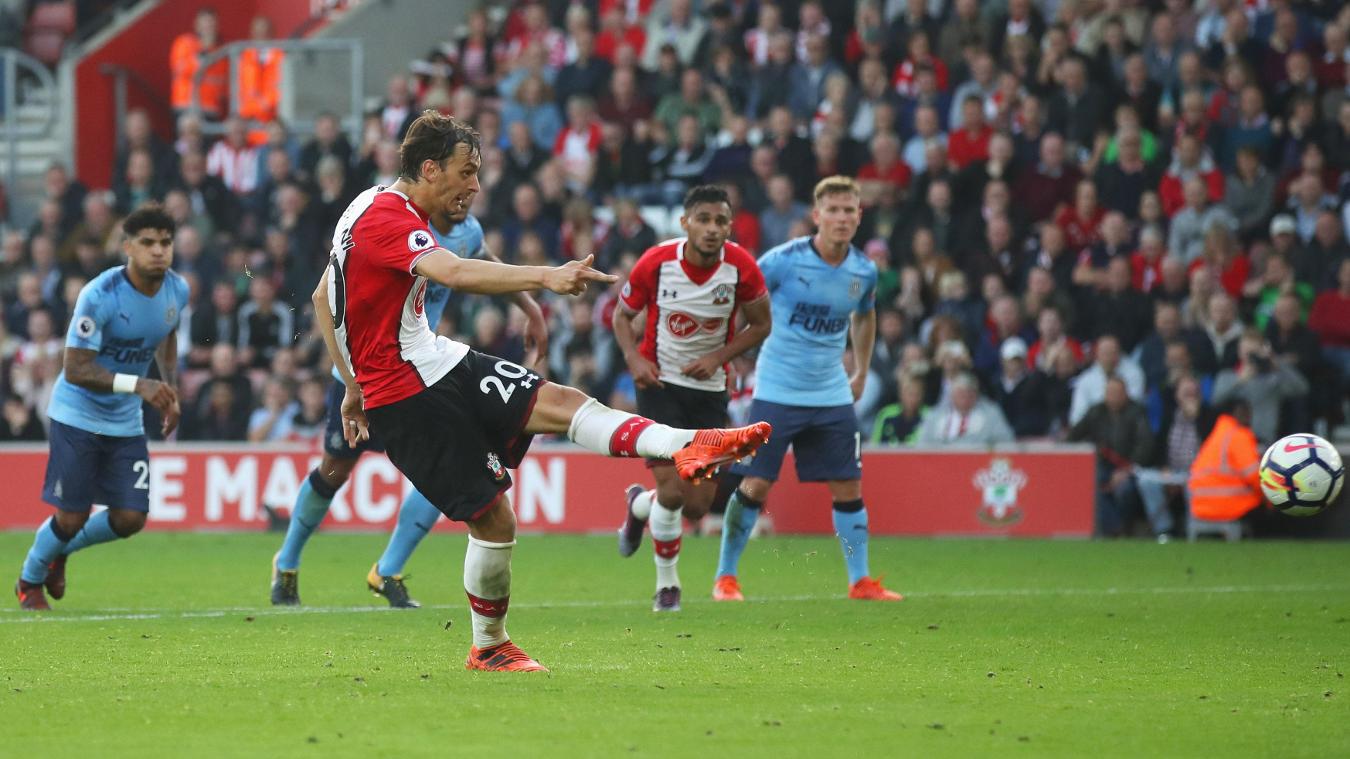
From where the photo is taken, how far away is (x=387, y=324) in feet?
24.7

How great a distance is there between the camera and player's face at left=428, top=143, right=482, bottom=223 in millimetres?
7621

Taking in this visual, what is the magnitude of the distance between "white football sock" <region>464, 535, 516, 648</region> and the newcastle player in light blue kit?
2.69 metres

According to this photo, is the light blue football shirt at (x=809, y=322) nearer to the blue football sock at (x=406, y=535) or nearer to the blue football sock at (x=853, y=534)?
the blue football sock at (x=853, y=534)

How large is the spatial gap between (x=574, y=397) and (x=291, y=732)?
74.9 inches

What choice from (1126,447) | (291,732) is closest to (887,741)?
(291,732)

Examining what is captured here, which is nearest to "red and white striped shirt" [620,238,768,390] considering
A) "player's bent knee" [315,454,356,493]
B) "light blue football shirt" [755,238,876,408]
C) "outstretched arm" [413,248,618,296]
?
"light blue football shirt" [755,238,876,408]

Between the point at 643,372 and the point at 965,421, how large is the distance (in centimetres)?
751

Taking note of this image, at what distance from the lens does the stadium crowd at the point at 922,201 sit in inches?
720

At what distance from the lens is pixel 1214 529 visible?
683 inches

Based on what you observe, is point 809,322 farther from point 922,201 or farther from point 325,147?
point 325,147

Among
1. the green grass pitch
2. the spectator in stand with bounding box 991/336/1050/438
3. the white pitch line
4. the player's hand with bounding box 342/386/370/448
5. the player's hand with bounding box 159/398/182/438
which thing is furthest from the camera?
the spectator in stand with bounding box 991/336/1050/438

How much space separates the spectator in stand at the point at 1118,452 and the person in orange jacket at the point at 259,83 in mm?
12879

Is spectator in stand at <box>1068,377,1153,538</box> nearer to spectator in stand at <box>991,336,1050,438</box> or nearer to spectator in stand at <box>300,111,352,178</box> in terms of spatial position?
spectator in stand at <box>991,336,1050,438</box>

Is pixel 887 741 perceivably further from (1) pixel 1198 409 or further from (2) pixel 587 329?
(2) pixel 587 329
